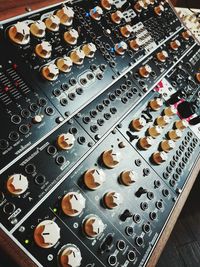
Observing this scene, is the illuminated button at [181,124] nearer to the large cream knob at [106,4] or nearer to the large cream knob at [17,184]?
the large cream knob at [106,4]

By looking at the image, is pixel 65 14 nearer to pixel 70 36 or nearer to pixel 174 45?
pixel 70 36

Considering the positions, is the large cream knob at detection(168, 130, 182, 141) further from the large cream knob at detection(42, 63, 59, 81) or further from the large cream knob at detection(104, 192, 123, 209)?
the large cream knob at detection(42, 63, 59, 81)

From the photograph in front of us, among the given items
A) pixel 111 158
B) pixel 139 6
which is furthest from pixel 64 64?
pixel 139 6

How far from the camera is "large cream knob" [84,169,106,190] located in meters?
0.80

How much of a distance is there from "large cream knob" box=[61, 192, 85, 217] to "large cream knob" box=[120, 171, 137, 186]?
21 centimetres

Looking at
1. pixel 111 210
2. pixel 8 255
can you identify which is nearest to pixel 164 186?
pixel 111 210

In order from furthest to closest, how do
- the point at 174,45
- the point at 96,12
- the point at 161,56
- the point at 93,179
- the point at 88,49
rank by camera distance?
the point at 174,45, the point at 161,56, the point at 96,12, the point at 88,49, the point at 93,179

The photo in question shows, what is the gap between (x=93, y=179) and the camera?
0.80 meters

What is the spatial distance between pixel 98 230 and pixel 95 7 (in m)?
0.88

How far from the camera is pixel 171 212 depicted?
101cm

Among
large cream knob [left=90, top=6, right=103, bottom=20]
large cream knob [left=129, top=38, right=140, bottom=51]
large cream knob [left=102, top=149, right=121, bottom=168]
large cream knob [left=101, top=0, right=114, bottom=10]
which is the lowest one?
large cream knob [left=102, top=149, right=121, bottom=168]

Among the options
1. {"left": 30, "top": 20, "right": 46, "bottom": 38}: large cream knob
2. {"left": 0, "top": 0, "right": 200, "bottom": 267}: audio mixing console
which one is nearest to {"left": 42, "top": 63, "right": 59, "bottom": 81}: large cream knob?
{"left": 0, "top": 0, "right": 200, "bottom": 267}: audio mixing console

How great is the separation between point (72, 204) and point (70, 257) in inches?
4.9

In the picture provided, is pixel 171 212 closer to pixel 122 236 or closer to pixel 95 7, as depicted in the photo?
pixel 122 236
